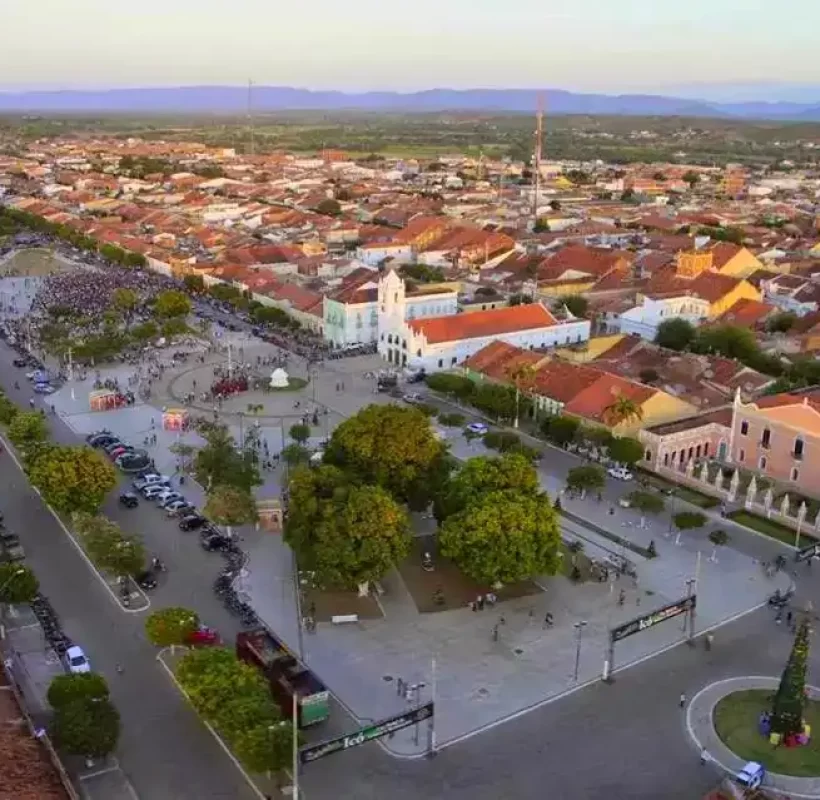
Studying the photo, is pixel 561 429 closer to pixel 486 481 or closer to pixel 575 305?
pixel 486 481

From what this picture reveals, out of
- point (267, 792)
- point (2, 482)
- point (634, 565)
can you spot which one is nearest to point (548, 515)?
point (634, 565)

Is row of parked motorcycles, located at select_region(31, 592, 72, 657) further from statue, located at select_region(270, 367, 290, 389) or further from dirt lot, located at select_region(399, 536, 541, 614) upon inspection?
statue, located at select_region(270, 367, 290, 389)

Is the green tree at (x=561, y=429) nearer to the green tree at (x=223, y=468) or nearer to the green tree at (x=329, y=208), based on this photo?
the green tree at (x=223, y=468)

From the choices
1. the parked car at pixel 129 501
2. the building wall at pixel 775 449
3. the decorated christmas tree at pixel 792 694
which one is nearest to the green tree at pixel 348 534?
the parked car at pixel 129 501

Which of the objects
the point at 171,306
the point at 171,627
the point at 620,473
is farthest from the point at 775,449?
the point at 171,306

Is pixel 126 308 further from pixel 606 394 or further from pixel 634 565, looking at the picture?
pixel 634 565

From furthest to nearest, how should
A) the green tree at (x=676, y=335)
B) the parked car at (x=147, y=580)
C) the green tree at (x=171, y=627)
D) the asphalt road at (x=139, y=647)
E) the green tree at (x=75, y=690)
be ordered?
1. the green tree at (x=676, y=335)
2. the parked car at (x=147, y=580)
3. the green tree at (x=171, y=627)
4. the green tree at (x=75, y=690)
5. the asphalt road at (x=139, y=647)
